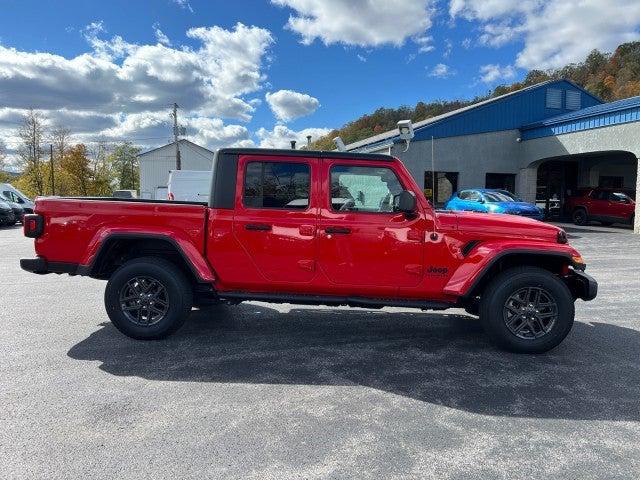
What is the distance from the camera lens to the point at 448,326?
532 centimetres

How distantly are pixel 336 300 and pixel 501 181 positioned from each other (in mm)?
22709

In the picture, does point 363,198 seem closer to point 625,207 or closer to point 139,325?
point 139,325

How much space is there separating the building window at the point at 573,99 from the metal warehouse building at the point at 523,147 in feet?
0.17

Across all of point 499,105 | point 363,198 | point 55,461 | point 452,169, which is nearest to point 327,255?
point 363,198

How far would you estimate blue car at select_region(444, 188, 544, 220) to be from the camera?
16.3 metres

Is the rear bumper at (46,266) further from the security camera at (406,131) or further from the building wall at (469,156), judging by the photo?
the building wall at (469,156)

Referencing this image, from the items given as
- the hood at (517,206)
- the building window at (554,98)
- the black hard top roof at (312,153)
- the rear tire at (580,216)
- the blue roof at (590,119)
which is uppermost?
the building window at (554,98)

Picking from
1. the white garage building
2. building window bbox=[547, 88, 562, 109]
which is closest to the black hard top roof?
building window bbox=[547, 88, 562, 109]

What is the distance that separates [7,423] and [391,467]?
8.47 ft

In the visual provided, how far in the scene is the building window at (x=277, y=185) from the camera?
14.6ft

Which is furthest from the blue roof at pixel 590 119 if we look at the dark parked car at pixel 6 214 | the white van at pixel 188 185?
the dark parked car at pixel 6 214

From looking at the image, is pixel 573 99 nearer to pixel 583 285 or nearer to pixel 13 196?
pixel 583 285

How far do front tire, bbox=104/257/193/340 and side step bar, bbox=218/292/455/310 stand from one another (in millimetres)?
446

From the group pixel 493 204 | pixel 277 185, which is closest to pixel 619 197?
pixel 493 204
